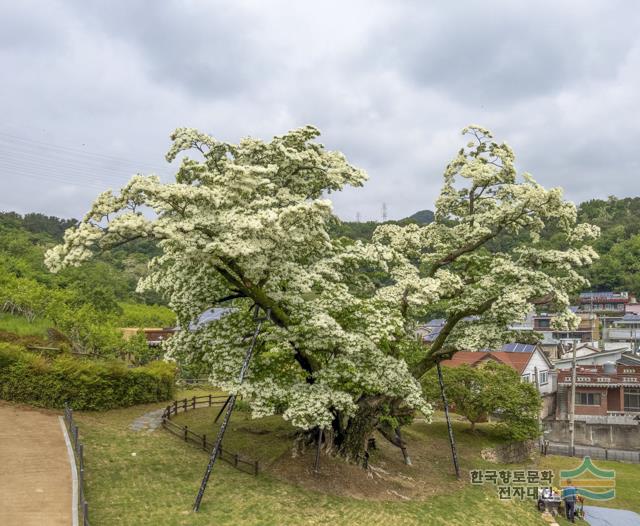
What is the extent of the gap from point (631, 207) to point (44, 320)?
610 feet

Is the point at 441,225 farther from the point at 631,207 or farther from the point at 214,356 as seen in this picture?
the point at 631,207

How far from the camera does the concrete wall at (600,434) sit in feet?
168

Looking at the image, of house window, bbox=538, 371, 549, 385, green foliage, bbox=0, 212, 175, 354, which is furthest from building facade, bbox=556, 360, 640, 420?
green foliage, bbox=0, 212, 175, 354

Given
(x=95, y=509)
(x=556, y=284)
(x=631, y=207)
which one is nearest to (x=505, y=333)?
(x=556, y=284)

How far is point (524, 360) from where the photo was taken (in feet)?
195

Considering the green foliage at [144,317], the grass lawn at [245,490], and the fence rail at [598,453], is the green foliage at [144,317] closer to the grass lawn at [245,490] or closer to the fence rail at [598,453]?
the grass lawn at [245,490]

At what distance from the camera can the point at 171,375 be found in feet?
123

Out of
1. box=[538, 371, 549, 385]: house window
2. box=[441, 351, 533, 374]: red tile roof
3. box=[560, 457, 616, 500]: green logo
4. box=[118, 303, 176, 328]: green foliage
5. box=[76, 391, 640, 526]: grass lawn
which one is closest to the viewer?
box=[76, 391, 640, 526]: grass lawn

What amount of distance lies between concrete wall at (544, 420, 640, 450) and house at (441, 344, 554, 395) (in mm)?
5590

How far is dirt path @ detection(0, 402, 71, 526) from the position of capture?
15375 mm

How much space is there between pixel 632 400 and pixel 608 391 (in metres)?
2.54

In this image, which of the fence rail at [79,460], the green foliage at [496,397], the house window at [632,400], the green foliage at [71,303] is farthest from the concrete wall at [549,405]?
the fence rail at [79,460]

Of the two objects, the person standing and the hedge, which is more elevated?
the hedge

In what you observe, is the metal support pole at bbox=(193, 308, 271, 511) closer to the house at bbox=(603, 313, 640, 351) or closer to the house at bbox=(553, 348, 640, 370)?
the house at bbox=(553, 348, 640, 370)
